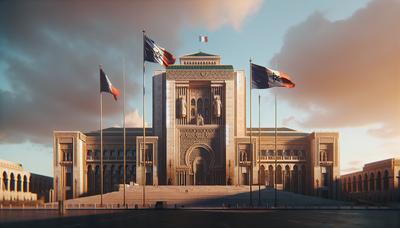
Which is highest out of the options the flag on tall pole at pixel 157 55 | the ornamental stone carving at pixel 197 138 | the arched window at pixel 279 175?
the flag on tall pole at pixel 157 55

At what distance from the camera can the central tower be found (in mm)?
112875

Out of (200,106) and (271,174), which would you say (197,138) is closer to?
(200,106)

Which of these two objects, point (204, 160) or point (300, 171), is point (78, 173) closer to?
point (204, 160)

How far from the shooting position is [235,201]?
93500 mm

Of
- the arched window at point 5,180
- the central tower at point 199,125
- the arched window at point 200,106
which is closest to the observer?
the arched window at point 5,180

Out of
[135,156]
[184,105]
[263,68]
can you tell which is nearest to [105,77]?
[263,68]

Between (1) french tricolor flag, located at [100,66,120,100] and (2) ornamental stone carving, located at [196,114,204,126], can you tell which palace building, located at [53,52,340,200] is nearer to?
(2) ornamental stone carving, located at [196,114,204,126]

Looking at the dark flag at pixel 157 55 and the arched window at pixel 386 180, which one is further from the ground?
the dark flag at pixel 157 55

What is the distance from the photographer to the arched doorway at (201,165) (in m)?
113

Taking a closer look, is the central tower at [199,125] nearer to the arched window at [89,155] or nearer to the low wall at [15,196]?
the arched window at [89,155]

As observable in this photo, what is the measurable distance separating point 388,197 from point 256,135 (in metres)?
30.5

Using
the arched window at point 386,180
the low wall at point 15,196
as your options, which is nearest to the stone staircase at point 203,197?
the low wall at point 15,196

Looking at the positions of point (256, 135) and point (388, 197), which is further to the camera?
point (256, 135)

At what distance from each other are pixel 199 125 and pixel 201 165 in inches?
317
